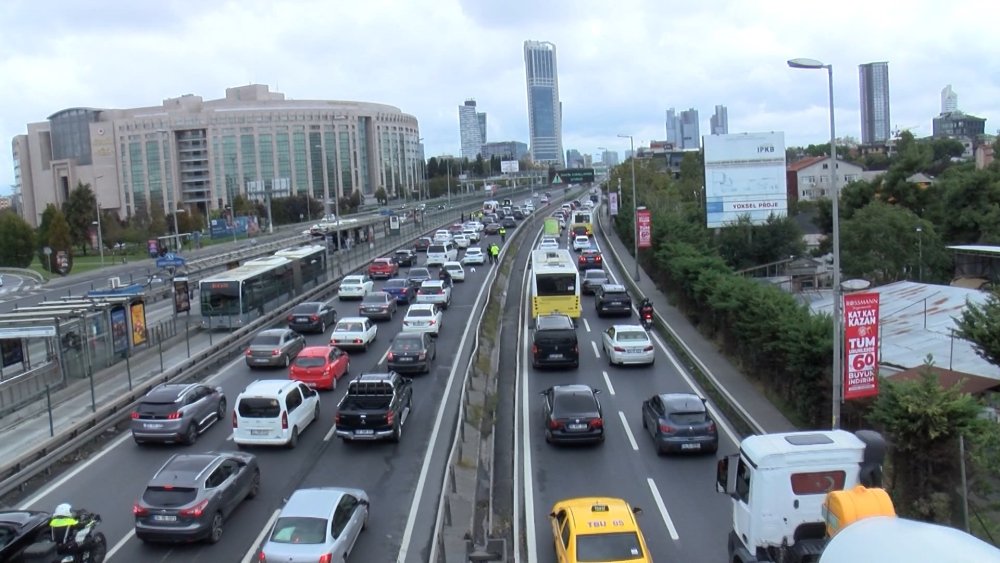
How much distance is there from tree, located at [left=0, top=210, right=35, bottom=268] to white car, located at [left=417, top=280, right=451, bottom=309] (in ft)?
171

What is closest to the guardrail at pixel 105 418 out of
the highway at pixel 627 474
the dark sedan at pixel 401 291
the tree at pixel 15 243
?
the dark sedan at pixel 401 291

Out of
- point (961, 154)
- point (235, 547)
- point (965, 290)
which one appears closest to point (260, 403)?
point (235, 547)

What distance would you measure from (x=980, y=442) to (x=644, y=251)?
40974 mm

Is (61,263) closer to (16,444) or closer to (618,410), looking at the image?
(16,444)

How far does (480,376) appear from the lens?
26.7 m

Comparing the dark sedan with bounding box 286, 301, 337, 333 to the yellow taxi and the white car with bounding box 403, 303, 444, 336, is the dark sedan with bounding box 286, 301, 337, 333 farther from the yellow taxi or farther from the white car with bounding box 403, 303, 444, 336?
the yellow taxi

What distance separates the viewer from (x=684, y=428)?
18.8 metres

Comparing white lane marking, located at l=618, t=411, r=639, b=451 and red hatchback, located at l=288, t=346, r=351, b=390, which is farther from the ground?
red hatchback, located at l=288, t=346, r=351, b=390

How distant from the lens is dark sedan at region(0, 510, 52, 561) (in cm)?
1254

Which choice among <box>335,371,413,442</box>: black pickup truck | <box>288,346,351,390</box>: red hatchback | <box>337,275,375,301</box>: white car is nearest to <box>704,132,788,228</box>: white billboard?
<box>337,275,375,301</box>: white car

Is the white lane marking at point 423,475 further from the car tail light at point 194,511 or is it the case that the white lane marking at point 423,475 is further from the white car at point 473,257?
the white car at point 473,257

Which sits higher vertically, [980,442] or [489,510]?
[980,442]

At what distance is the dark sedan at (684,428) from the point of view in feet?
61.7

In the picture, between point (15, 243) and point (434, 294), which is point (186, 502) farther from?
point (15, 243)
